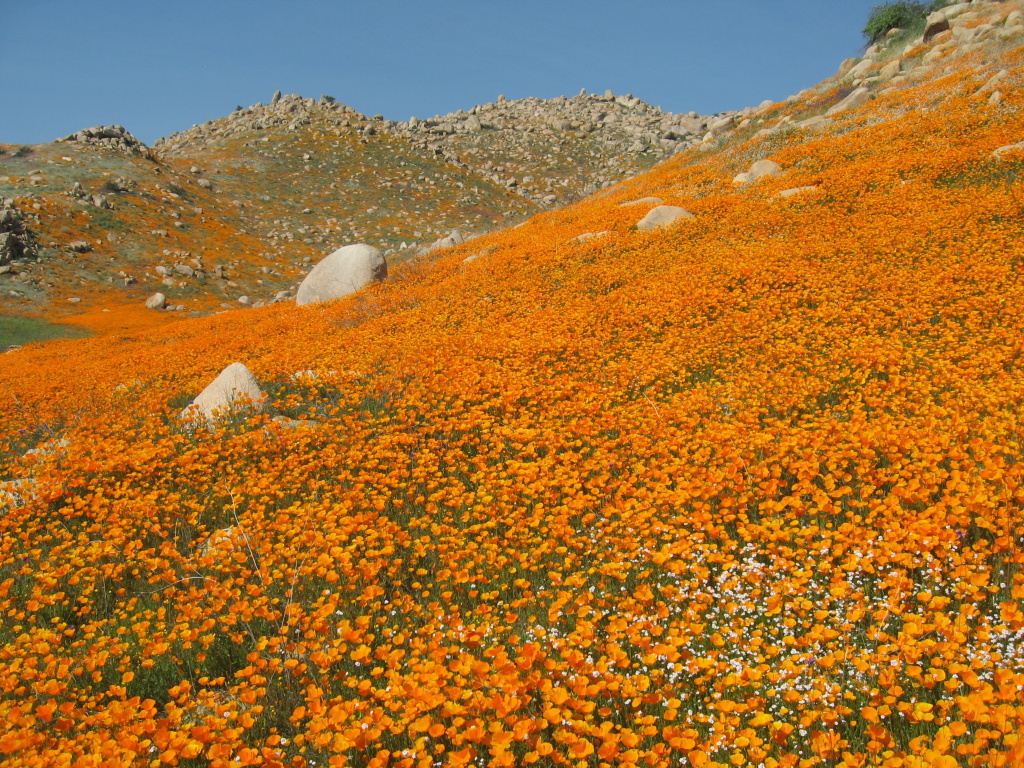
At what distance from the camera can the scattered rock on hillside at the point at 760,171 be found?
23.4 meters

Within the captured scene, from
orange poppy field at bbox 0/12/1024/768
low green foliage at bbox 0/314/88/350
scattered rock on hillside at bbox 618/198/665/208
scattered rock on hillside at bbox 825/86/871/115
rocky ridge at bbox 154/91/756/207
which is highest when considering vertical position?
rocky ridge at bbox 154/91/756/207

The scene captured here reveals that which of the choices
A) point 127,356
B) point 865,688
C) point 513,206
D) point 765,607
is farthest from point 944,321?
point 513,206

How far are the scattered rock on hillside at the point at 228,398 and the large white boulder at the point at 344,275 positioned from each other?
13500 mm

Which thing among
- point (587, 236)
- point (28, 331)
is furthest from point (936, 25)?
point (28, 331)

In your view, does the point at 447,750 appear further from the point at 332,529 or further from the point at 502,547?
the point at 332,529

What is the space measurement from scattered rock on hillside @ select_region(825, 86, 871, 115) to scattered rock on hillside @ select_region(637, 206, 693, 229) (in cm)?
1496

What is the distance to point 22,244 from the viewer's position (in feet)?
120

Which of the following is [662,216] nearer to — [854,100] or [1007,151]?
[1007,151]

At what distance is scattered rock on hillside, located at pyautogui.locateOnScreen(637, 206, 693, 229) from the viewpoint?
819 inches

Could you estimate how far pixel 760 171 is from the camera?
2380cm

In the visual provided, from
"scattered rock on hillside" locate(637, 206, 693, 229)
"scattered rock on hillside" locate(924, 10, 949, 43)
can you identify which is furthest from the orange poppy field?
"scattered rock on hillside" locate(924, 10, 949, 43)

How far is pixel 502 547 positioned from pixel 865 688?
10.3ft

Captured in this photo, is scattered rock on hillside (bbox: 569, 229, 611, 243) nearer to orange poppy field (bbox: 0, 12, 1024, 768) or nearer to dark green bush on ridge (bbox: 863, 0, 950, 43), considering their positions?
orange poppy field (bbox: 0, 12, 1024, 768)

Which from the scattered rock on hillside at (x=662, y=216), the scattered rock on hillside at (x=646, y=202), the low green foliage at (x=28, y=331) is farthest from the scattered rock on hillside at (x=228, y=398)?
the low green foliage at (x=28, y=331)
